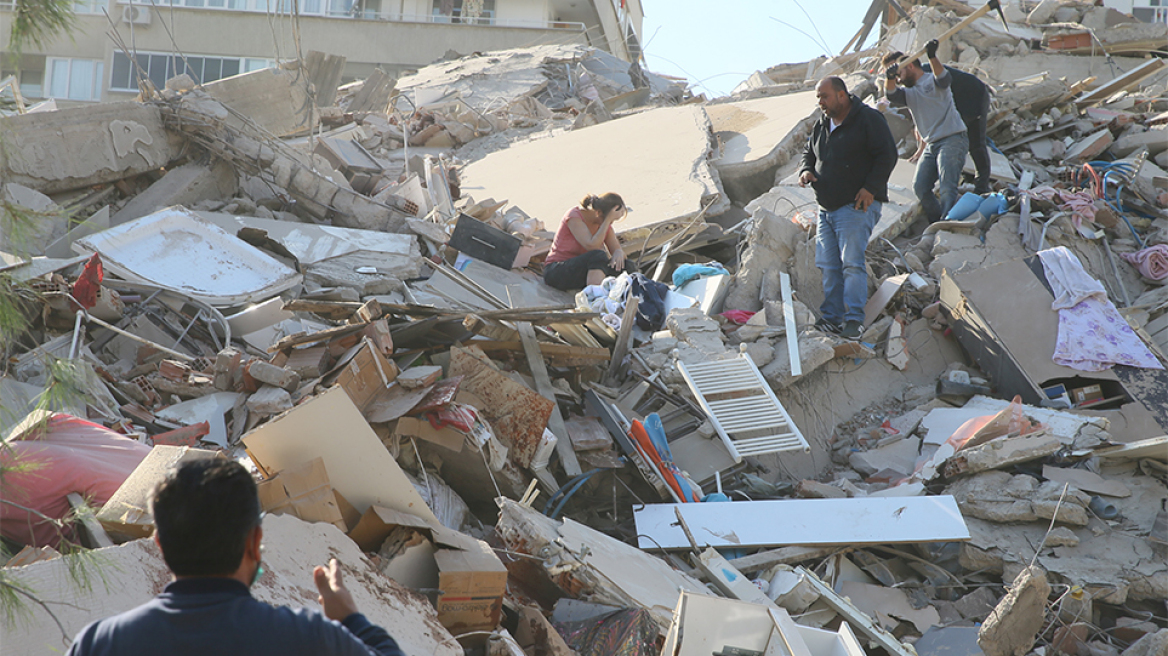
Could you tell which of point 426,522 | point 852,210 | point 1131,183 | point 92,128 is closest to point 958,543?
point 852,210

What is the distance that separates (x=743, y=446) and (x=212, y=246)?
13.0ft

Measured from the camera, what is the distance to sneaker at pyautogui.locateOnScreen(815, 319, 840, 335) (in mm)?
→ 5902

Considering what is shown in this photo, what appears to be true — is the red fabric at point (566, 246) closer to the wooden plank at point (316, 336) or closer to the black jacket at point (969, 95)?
the wooden plank at point (316, 336)

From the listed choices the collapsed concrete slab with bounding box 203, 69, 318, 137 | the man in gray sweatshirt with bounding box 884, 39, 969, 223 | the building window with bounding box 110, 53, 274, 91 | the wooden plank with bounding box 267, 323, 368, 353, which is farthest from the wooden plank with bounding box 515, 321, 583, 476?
the building window with bounding box 110, 53, 274, 91

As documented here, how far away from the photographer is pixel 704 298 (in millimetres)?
6176

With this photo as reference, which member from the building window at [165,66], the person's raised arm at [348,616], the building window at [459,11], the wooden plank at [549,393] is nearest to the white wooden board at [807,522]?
the wooden plank at [549,393]

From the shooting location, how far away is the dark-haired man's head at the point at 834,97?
18.0ft

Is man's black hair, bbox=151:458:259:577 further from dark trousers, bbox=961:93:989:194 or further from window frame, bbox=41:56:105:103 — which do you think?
window frame, bbox=41:56:105:103

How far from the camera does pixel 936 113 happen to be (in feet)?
22.5

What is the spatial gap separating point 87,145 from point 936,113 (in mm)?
6840

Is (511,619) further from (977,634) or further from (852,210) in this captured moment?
(852,210)

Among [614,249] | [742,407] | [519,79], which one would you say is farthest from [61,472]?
[519,79]

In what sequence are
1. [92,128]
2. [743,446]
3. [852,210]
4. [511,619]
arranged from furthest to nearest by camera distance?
[92,128], [852,210], [743,446], [511,619]

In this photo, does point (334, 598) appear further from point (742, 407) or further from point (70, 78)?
point (70, 78)
